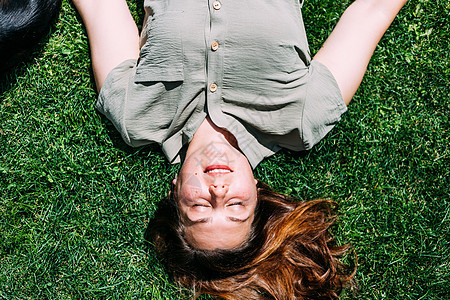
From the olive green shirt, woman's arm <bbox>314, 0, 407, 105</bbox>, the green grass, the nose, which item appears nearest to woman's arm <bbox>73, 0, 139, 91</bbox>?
the olive green shirt

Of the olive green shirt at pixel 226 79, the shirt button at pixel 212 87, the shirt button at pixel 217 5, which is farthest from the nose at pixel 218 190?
the shirt button at pixel 217 5

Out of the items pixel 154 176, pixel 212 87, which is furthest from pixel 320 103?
pixel 154 176

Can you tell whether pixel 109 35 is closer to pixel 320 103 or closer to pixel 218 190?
pixel 218 190

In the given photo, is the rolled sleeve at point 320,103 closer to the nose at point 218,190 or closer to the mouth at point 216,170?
the mouth at point 216,170

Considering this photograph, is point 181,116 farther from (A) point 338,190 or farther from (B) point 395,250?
(B) point 395,250

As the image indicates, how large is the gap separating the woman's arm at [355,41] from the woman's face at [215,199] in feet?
3.63

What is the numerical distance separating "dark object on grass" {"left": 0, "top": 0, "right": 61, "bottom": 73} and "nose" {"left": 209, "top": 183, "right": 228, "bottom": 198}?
6.89 feet

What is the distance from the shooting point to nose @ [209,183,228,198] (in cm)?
249

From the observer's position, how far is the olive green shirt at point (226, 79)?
276 cm

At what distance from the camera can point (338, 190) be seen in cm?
347

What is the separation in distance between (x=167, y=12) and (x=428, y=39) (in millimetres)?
2400

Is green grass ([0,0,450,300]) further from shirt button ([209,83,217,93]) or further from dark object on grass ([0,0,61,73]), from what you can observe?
shirt button ([209,83,217,93])

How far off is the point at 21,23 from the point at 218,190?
85.7 inches

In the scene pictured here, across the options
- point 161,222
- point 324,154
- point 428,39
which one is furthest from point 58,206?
point 428,39
